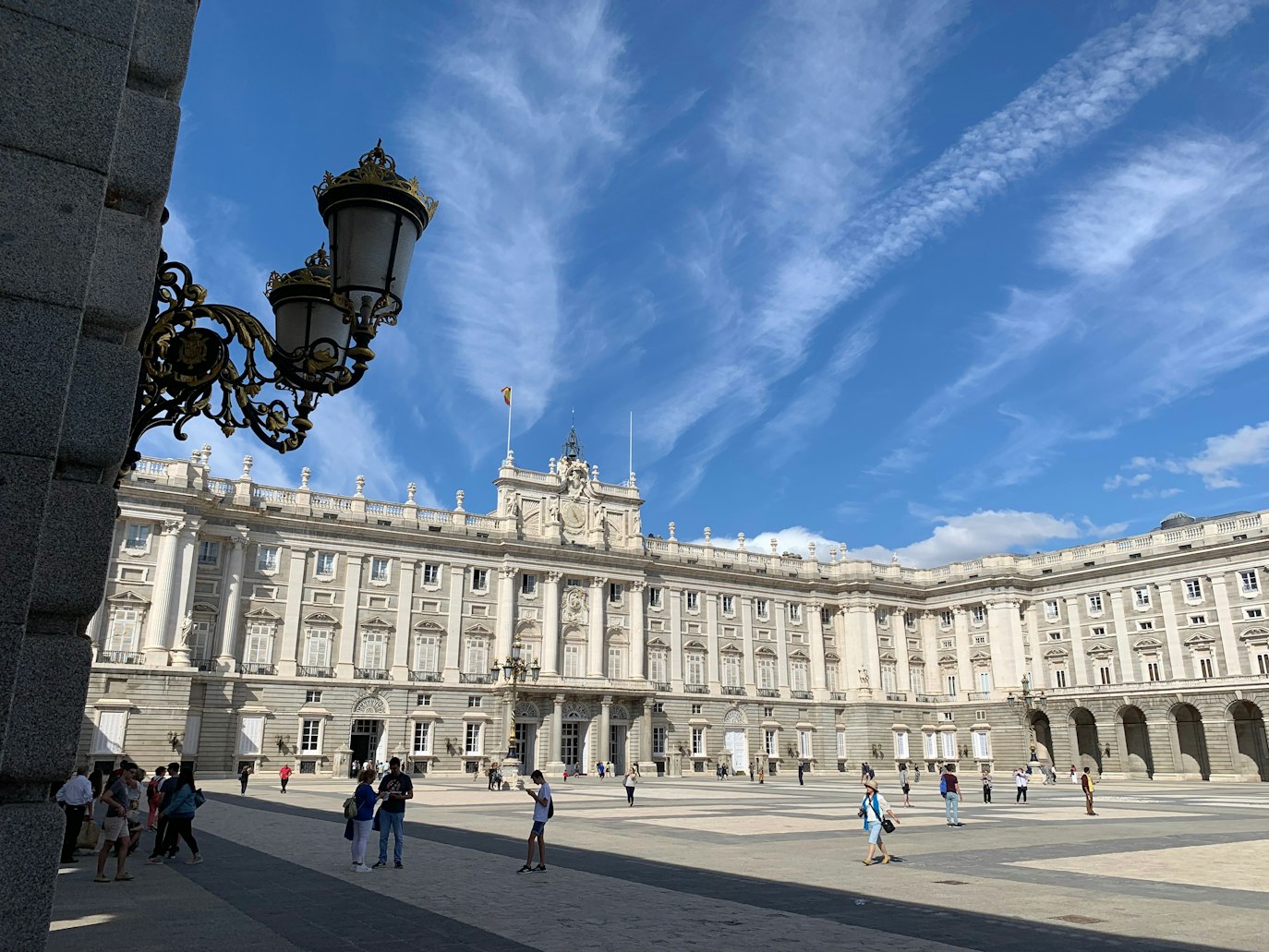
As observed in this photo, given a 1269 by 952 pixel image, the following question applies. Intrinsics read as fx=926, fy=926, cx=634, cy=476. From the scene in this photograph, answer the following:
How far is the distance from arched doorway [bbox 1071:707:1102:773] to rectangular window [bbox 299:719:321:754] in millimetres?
46879

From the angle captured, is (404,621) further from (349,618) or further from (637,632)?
(637,632)

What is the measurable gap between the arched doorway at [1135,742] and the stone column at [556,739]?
116 ft

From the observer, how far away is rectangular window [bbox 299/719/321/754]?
48.4 metres

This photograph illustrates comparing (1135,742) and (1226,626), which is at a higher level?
(1226,626)

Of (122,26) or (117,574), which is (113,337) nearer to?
(122,26)

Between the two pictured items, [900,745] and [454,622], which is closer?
[454,622]

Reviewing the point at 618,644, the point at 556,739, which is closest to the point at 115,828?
the point at 556,739

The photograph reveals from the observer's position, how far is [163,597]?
1767 inches

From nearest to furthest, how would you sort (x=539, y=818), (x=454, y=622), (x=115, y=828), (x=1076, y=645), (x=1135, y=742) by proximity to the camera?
(x=115, y=828)
(x=539, y=818)
(x=454, y=622)
(x=1135, y=742)
(x=1076, y=645)

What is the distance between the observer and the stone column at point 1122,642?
5916cm

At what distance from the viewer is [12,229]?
3.69 meters

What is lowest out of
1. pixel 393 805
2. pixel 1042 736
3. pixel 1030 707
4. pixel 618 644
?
pixel 393 805

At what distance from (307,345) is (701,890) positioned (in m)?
8.92

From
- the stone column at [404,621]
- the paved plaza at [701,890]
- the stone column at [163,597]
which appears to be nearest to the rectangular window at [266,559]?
the stone column at [163,597]
